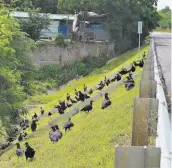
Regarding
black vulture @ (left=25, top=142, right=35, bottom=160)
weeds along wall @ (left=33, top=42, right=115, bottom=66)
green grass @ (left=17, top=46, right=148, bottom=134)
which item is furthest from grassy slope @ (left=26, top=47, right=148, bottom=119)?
black vulture @ (left=25, top=142, right=35, bottom=160)

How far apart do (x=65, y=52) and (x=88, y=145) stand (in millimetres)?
39216

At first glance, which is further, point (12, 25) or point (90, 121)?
point (12, 25)

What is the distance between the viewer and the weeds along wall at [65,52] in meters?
51.5

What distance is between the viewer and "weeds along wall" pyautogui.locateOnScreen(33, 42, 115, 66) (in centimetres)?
5147

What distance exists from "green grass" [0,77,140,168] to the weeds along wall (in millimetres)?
32304

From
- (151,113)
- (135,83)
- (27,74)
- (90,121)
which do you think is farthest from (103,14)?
(151,113)

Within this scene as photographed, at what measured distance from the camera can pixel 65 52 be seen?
52156mm

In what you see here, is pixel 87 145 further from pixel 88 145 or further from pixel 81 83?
pixel 81 83

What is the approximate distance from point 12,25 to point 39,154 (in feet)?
42.0

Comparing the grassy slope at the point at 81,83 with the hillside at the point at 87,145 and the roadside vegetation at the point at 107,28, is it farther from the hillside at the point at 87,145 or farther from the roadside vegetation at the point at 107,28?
the hillside at the point at 87,145

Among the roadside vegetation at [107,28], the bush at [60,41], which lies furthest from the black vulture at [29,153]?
the bush at [60,41]

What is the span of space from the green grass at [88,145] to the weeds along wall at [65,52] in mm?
32304

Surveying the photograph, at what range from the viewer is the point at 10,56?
26.8 meters

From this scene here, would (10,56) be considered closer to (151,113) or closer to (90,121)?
(90,121)
